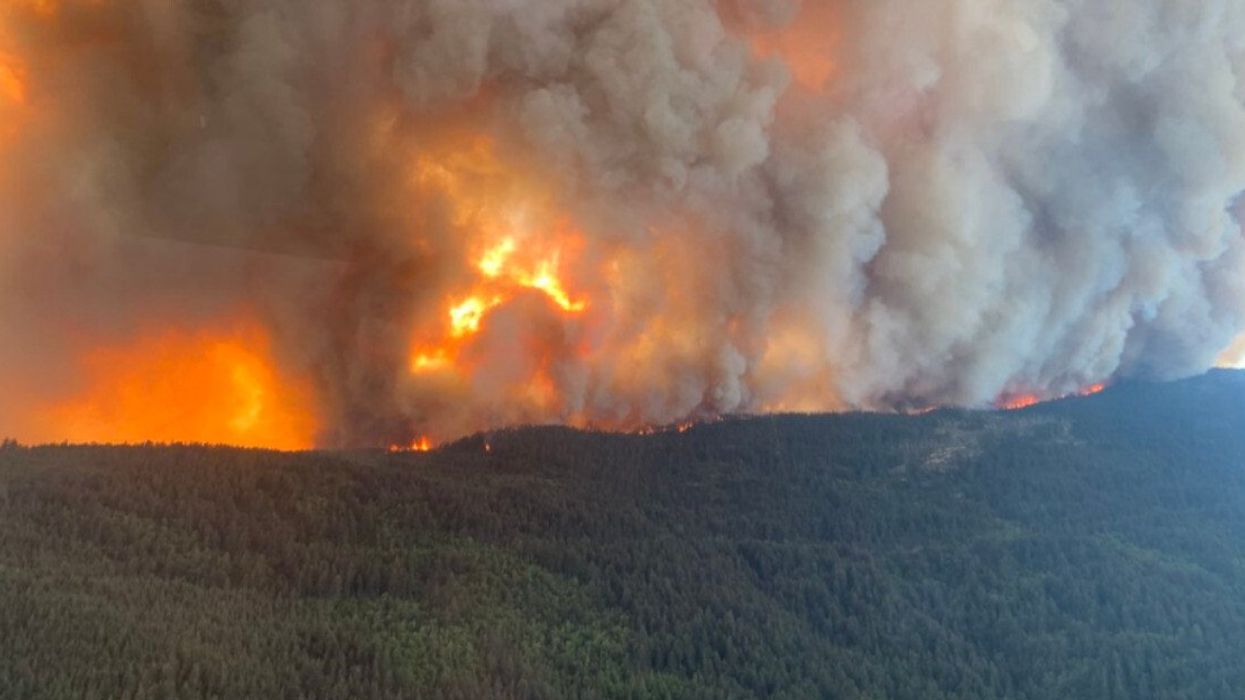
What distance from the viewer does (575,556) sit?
31281 millimetres

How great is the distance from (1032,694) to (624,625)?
1137cm

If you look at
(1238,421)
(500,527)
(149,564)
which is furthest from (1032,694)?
(1238,421)

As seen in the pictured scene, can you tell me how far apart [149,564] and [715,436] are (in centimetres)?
2525

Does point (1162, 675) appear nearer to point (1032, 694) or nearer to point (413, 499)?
point (1032, 694)

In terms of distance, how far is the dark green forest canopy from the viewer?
72.8 ft

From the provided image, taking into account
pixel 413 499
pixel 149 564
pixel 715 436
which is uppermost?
pixel 715 436

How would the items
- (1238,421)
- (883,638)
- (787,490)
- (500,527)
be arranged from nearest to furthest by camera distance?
(883,638), (500,527), (787,490), (1238,421)

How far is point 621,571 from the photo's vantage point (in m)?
31.1

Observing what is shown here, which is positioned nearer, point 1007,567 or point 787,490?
point 1007,567

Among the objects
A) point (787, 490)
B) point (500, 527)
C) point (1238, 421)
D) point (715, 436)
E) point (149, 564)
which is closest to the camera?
point (149, 564)

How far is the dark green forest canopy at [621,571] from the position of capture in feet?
72.8

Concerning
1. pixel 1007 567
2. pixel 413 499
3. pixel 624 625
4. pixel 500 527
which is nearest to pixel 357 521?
pixel 413 499

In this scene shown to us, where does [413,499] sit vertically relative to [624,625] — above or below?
above

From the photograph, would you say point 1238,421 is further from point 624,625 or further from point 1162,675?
point 624,625
